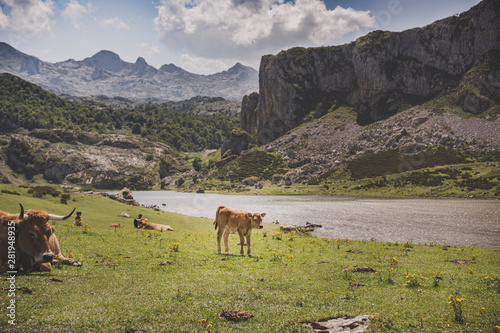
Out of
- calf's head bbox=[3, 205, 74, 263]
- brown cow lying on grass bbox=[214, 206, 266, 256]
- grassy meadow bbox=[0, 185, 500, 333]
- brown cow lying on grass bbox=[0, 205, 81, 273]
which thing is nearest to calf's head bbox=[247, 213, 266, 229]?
brown cow lying on grass bbox=[214, 206, 266, 256]

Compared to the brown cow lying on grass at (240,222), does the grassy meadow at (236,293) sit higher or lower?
lower

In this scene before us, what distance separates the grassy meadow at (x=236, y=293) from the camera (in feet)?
28.5

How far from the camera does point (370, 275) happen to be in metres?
16.0

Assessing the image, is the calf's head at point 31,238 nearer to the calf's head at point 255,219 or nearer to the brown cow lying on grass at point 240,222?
the brown cow lying on grass at point 240,222

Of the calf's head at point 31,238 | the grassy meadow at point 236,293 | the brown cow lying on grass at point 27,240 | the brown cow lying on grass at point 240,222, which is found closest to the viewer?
the grassy meadow at point 236,293

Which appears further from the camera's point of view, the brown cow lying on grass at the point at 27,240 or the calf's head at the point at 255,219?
the calf's head at the point at 255,219

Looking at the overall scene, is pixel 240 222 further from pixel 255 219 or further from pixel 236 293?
pixel 236 293

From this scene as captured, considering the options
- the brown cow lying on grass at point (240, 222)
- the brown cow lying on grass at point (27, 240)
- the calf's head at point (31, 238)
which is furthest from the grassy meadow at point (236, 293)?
the brown cow lying on grass at point (240, 222)

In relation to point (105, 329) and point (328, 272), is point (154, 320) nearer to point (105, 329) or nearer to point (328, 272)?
point (105, 329)

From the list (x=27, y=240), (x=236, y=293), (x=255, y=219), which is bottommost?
(x=236, y=293)

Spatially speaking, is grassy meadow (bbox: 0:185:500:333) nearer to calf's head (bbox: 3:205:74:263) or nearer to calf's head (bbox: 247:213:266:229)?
calf's head (bbox: 3:205:74:263)

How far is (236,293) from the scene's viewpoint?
11.6 meters

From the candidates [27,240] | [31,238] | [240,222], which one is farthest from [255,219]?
[27,240]

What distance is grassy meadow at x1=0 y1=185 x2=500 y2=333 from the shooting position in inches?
342
